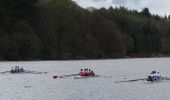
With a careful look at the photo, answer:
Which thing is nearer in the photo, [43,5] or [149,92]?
[149,92]

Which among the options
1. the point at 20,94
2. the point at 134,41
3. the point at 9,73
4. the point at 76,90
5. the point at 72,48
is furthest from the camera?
the point at 134,41

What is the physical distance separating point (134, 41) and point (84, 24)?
2972cm

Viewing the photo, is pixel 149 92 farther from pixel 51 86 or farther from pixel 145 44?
A: pixel 145 44

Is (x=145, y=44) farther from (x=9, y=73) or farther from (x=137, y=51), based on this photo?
(x=9, y=73)

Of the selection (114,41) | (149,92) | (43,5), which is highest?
(43,5)

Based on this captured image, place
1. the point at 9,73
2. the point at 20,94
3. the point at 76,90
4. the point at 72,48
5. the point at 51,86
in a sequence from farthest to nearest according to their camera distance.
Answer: the point at 72,48
the point at 9,73
the point at 51,86
the point at 76,90
the point at 20,94

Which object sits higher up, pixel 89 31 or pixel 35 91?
pixel 89 31

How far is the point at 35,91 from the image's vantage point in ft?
174

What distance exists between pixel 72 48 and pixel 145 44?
39.7m

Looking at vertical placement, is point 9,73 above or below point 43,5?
below

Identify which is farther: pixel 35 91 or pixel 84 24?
pixel 84 24

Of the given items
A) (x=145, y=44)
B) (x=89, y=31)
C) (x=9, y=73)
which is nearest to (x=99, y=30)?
(x=89, y=31)

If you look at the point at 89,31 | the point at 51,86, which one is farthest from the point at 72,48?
the point at 51,86

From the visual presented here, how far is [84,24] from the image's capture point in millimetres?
147625
